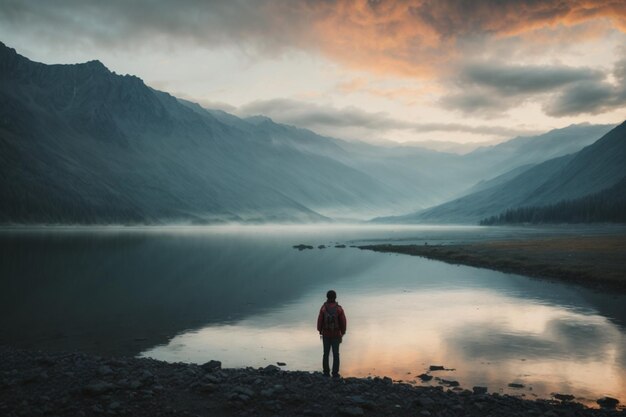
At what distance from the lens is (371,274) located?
71.6 meters

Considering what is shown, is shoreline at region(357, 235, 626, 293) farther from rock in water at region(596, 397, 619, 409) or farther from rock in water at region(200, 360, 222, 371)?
rock in water at region(200, 360, 222, 371)

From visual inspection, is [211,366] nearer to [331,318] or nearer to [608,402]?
[331,318]

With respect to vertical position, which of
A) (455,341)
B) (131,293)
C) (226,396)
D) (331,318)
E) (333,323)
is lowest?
(455,341)

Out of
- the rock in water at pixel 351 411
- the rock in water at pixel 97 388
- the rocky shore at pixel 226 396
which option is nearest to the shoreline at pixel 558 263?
the rocky shore at pixel 226 396

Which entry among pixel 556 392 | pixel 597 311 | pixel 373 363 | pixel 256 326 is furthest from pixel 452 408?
pixel 597 311

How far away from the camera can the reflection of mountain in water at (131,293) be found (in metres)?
31.9

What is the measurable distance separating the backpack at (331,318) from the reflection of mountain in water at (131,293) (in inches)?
507

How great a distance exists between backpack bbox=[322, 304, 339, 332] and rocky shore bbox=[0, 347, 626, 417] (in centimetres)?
216

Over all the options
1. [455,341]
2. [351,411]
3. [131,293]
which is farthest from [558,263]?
[351,411]

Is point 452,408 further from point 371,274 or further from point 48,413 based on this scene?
point 371,274

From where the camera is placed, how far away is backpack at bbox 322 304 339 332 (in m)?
21.5

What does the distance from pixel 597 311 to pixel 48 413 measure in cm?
4027

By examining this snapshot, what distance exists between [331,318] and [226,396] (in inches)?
231

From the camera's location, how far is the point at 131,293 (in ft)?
166
